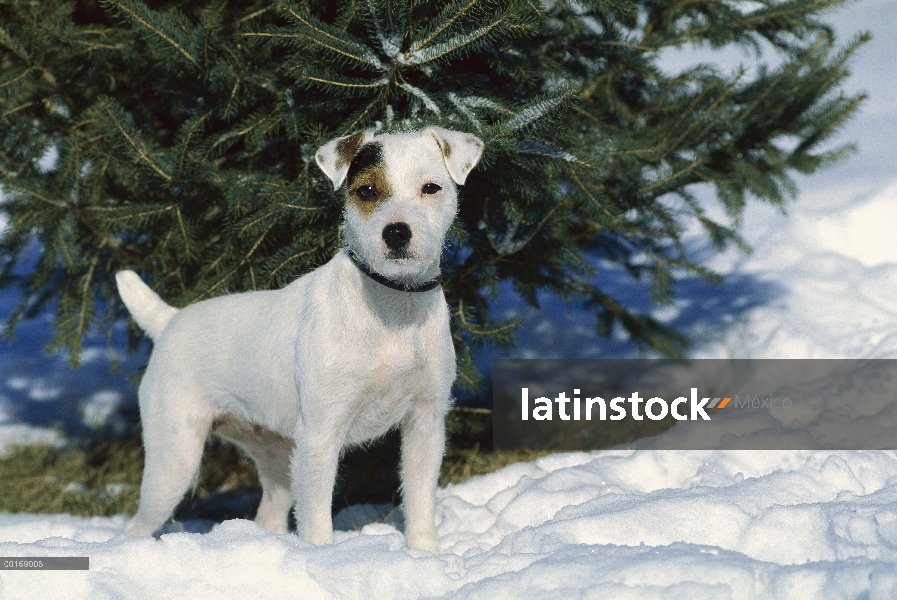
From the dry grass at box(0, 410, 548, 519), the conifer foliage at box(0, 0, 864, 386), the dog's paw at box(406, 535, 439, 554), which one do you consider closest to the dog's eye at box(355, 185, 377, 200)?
the conifer foliage at box(0, 0, 864, 386)

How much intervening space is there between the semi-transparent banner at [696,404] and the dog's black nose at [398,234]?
2.55 metres

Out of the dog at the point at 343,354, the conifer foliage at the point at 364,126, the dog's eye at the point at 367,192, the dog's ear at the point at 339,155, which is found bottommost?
the dog at the point at 343,354

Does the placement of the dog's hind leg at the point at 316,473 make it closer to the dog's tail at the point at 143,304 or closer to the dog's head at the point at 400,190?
the dog's head at the point at 400,190

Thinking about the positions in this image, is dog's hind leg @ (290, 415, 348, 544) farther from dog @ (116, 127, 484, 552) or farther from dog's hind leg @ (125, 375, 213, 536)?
dog's hind leg @ (125, 375, 213, 536)

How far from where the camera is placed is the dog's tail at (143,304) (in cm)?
411

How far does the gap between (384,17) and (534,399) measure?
378 cm

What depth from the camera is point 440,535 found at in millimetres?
4090

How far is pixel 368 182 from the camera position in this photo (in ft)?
A: 10.7

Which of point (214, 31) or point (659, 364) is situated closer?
point (214, 31)

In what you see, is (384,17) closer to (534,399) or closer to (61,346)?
(61,346)

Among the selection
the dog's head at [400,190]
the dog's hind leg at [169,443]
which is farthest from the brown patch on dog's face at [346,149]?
the dog's hind leg at [169,443]

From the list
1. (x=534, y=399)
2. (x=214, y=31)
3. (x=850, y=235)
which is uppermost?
(x=850, y=235)

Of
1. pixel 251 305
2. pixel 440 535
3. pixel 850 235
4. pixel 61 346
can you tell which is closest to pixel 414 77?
pixel 251 305

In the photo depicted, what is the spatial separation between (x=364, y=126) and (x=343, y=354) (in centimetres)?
135
